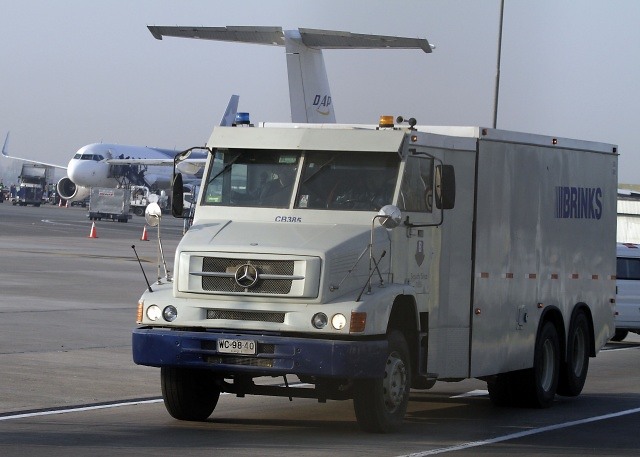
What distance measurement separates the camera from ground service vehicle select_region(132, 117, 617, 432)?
37.9 ft

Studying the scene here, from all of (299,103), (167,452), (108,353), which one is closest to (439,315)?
(167,452)

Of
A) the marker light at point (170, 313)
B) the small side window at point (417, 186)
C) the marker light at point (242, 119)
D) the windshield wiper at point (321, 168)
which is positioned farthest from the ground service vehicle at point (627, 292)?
the marker light at point (170, 313)

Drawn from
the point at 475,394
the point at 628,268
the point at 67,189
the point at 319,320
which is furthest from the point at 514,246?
the point at 67,189

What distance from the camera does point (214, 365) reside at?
11.6m

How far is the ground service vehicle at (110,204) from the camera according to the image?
257ft

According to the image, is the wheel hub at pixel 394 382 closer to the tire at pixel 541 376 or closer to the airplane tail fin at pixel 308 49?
the tire at pixel 541 376

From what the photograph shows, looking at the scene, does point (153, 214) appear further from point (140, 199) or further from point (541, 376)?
point (140, 199)

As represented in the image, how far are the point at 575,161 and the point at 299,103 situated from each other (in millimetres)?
18624

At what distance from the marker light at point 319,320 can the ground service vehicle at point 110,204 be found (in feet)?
221

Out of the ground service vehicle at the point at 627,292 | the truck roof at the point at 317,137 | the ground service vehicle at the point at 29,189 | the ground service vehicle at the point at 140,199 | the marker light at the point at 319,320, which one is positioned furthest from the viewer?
the ground service vehicle at the point at 29,189

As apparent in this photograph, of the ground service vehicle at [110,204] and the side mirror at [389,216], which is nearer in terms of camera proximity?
the side mirror at [389,216]

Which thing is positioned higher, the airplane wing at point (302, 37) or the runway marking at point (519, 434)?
the airplane wing at point (302, 37)

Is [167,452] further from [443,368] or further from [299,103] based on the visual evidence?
[299,103]

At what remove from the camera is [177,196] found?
508 inches
